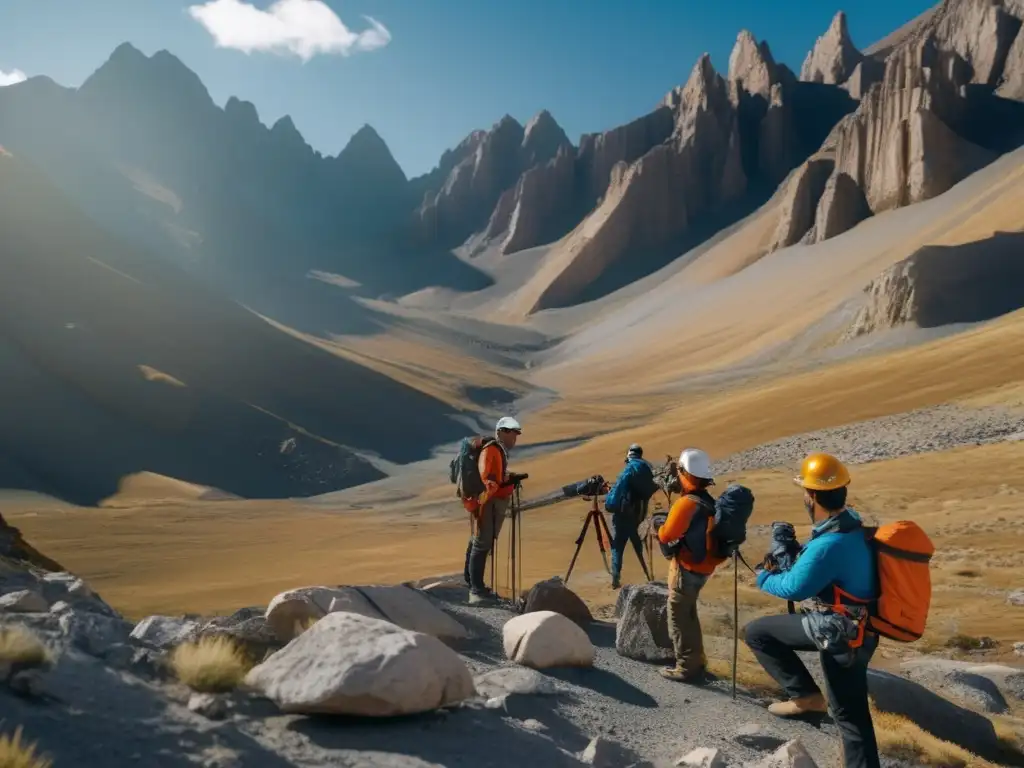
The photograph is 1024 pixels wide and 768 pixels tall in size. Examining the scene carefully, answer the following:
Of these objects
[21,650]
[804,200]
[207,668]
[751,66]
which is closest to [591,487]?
[207,668]

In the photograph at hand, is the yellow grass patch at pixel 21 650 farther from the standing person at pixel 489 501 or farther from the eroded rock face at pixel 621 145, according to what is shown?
the eroded rock face at pixel 621 145

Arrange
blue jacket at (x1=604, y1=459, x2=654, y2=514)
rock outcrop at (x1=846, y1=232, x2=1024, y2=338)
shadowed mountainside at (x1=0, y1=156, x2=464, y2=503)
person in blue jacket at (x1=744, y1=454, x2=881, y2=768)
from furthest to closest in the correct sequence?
rock outcrop at (x1=846, y1=232, x2=1024, y2=338)
shadowed mountainside at (x1=0, y1=156, x2=464, y2=503)
blue jacket at (x1=604, y1=459, x2=654, y2=514)
person in blue jacket at (x1=744, y1=454, x2=881, y2=768)

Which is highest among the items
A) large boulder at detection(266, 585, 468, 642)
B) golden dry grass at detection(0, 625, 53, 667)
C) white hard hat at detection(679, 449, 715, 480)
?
white hard hat at detection(679, 449, 715, 480)

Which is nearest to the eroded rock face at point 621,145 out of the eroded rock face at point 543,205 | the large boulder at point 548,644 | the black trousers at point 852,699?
the eroded rock face at point 543,205

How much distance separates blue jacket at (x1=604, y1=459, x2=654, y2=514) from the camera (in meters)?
11.9

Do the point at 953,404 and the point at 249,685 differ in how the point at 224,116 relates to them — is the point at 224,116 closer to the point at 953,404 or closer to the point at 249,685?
the point at 953,404

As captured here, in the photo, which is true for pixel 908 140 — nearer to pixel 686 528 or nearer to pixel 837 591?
pixel 686 528

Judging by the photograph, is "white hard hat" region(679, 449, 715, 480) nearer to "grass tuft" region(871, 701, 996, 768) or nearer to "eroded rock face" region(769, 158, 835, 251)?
"grass tuft" region(871, 701, 996, 768)

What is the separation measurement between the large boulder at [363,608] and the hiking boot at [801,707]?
3177 mm

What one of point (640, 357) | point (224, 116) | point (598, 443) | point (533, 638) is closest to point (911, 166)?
point (640, 357)

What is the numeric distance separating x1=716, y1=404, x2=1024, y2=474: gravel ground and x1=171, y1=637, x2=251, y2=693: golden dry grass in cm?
2954

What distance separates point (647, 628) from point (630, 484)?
3.92 metres

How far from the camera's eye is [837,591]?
500 cm

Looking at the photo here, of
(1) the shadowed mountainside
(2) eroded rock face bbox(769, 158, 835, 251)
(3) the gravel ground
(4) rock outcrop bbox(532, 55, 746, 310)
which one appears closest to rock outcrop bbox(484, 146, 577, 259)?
(4) rock outcrop bbox(532, 55, 746, 310)
